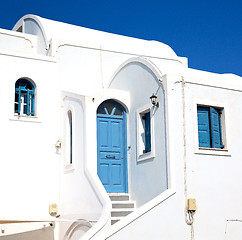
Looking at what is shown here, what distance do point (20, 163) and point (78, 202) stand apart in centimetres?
205

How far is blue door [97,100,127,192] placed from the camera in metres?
13.9

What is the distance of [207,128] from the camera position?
1303 cm

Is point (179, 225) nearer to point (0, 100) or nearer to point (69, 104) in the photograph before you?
point (69, 104)

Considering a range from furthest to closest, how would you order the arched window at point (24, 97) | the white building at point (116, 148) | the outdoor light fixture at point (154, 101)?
the arched window at point (24, 97) < the outdoor light fixture at point (154, 101) < the white building at point (116, 148)

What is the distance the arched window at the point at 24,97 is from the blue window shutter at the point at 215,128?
207 inches

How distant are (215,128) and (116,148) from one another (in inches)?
120

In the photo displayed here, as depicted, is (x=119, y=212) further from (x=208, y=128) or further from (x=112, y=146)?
(x=208, y=128)

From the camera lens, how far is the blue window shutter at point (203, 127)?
1284 cm

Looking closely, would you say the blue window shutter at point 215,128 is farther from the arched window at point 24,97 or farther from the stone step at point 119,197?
the arched window at point 24,97

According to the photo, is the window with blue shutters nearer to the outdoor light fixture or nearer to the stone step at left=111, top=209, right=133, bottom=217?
the outdoor light fixture

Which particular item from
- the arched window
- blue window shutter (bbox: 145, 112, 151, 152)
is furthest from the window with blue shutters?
the arched window

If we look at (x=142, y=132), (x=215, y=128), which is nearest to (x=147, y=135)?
(x=142, y=132)

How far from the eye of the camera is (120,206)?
1287cm

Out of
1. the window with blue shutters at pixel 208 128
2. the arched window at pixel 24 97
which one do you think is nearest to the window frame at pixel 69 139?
the arched window at pixel 24 97
